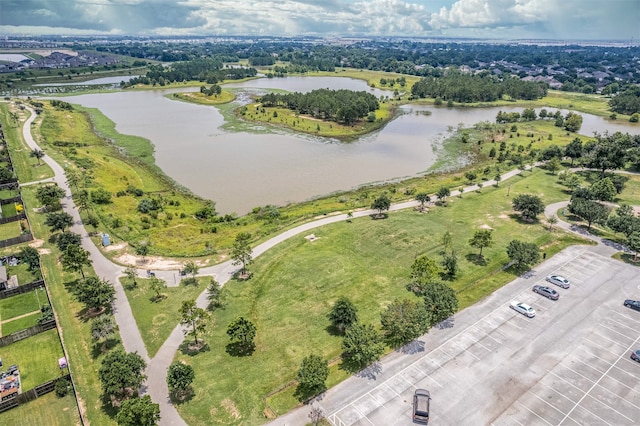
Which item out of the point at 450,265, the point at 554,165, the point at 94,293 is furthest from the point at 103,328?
the point at 554,165

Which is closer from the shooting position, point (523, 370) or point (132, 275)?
point (523, 370)

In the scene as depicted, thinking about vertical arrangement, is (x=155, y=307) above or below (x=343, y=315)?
below

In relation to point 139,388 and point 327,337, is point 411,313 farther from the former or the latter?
point 139,388

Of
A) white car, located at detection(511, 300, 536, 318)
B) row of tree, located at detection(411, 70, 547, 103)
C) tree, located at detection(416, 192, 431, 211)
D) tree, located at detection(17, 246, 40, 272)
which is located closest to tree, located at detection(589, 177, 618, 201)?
tree, located at detection(416, 192, 431, 211)

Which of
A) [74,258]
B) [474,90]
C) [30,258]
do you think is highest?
[474,90]

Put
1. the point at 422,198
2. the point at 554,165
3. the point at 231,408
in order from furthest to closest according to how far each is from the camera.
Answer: the point at 554,165 < the point at 422,198 < the point at 231,408

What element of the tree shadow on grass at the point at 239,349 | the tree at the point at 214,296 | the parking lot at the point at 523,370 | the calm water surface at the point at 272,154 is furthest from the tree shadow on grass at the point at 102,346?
the calm water surface at the point at 272,154

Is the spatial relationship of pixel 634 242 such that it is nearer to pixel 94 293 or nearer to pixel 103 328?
pixel 103 328

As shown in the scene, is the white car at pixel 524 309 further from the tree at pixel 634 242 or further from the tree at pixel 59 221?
the tree at pixel 59 221
